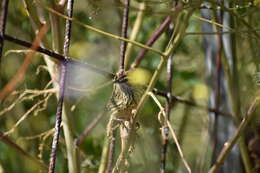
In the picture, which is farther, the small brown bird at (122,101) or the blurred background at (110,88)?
the blurred background at (110,88)

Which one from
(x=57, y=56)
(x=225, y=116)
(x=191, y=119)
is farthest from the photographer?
(x=191, y=119)

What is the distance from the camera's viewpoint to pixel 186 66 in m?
1.61

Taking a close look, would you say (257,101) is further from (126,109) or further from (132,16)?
(132,16)

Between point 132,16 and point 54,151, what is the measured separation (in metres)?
0.77

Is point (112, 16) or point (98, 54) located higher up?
point (112, 16)

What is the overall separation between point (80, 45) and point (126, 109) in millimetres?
1011

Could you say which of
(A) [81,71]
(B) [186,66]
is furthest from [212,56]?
(B) [186,66]

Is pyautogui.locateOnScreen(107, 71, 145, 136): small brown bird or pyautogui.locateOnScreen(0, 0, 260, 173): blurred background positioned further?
pyautogui.locateOnScreen(0, 0, 260, 173): blurred background

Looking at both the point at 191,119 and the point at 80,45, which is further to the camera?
the point at 191,119

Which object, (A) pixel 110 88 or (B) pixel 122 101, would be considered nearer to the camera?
(B) pixel 122 101

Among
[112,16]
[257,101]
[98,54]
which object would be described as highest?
[112,16]

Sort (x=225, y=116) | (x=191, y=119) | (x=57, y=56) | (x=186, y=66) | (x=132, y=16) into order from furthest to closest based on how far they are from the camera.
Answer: (x=191, y=119) → (x=186, y=66) → (x=132, y=16) → (x=225, y=116) → (x=57, y=56)

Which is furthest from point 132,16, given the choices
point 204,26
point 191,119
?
point 191,119

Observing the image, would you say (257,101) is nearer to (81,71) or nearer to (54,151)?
(54,151)
